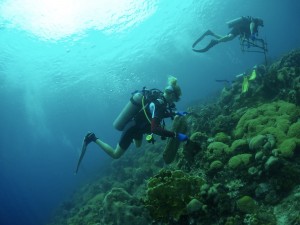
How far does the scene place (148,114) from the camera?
764cm

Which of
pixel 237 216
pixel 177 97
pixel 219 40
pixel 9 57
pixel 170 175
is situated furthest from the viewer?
pixel 9 57

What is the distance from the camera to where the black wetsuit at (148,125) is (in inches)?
263

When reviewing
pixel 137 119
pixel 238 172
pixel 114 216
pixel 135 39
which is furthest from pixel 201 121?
pixel 135 39

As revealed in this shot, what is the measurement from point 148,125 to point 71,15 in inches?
943

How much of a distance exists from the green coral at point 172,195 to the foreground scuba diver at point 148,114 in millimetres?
1524

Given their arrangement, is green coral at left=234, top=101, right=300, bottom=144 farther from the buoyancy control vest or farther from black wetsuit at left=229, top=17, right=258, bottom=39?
black wetsuit at left=229, top=17, right=258, bottom=39

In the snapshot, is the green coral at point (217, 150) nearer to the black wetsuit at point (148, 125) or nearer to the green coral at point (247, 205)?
the black wetsuit at point (148, 125)

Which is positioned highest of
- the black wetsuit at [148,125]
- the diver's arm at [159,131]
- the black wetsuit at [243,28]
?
the black wetsuit at [243,28]

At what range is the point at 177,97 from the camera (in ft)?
24.7

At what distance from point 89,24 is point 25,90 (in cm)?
1720

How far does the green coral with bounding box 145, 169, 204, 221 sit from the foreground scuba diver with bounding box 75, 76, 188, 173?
1.52 metres

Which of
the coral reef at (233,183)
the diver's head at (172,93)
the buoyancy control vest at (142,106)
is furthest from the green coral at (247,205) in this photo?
the diver's head at (172,93)

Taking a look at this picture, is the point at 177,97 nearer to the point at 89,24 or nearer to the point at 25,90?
the point at 89,24

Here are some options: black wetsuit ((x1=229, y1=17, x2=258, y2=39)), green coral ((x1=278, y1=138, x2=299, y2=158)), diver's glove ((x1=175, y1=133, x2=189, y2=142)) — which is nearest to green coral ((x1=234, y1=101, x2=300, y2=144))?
green coral ((x1=278, y1=138, x2=299, y2=158))
